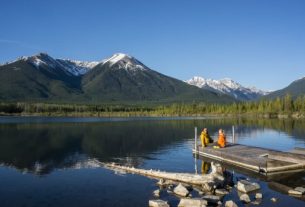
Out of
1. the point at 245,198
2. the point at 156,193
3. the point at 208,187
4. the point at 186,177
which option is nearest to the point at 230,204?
the point at 245,198

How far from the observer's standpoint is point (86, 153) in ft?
171

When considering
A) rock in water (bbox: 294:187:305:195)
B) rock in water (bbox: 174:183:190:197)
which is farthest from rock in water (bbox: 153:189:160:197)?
rock in water (bbox: 294:187:305:195)

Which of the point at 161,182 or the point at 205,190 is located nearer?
the point at 205,190

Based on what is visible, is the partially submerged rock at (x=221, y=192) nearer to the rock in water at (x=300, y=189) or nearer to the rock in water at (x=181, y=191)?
the rock in water at (x=181, y=191)

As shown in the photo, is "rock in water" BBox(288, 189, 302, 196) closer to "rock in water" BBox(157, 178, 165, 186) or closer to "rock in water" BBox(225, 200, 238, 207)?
"rock in water" BBox(225, 200, 238, 207)

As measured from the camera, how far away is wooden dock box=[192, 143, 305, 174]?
3625 centimetres

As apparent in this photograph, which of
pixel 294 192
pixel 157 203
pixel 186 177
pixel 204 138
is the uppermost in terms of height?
pixel 204 138

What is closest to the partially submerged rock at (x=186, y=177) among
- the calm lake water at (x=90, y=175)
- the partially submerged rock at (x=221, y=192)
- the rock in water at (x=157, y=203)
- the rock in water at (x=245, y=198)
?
the calm lake water at (x=90, y=175)

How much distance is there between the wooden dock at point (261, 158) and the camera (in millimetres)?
36250

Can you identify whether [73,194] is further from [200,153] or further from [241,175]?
[200,153]

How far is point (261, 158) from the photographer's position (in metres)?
38.5

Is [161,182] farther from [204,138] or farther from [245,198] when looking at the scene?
[204,138]

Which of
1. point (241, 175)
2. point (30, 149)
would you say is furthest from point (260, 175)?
point (30, 149)

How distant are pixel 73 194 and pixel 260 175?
17260 millimetres
